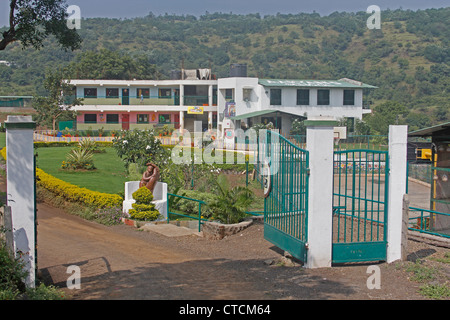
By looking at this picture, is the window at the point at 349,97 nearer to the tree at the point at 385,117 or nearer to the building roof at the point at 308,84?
the building roof at the point at 308,84

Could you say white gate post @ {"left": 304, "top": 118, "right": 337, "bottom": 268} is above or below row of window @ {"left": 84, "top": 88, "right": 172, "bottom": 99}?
below

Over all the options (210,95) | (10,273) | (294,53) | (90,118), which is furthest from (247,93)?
(294,53)

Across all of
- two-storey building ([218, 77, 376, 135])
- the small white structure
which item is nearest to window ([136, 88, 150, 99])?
two-storey building ([218, 77, 376, 135])

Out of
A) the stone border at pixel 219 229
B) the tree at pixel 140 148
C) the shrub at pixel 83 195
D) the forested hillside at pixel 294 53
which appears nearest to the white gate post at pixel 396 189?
the stone border at pixel 219 229

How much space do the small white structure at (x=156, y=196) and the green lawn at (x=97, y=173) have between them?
349 centimetres

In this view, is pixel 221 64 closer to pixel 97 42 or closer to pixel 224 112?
pixel 97 42

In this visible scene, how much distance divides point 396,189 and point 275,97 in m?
36.7

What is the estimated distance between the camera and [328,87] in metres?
46.3

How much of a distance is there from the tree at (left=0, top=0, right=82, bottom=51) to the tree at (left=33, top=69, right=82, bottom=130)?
33210mm

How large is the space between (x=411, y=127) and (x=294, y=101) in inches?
680

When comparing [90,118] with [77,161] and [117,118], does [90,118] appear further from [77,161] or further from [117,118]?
[77,161]

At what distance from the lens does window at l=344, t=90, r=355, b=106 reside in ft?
155

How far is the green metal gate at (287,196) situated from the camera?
10102mm

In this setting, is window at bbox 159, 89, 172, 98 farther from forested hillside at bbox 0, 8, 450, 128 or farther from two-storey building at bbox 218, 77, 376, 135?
forested hillside at bbox 0, 8, 450, 128
